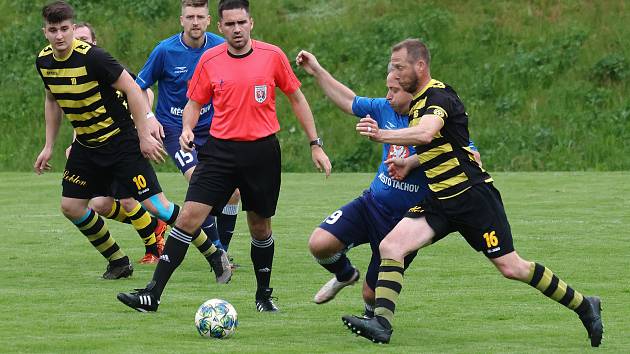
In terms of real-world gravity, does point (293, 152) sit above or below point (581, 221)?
below

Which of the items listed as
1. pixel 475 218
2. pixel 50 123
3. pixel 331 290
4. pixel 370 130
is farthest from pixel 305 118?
pixel 50 123

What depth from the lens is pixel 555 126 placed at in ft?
80.4

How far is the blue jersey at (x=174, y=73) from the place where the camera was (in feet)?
37.8

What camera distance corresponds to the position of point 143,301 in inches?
341

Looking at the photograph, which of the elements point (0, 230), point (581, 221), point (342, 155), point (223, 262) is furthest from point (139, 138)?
point (342, 155)

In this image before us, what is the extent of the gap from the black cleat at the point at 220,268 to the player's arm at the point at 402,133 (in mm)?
3325

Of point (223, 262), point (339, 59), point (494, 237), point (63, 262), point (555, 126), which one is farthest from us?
point (339, 59)

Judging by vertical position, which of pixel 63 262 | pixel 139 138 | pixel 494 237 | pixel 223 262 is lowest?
pixel 63 262

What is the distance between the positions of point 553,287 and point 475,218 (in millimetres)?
646

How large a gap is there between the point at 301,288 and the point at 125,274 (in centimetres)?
160

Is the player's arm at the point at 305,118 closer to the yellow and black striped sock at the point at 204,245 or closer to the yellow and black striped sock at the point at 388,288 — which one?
the yellow and black striped sock at the point at 388,288

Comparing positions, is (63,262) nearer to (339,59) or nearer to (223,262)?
(223,262)

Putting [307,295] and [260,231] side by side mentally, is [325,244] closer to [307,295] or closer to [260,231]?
[260,231]

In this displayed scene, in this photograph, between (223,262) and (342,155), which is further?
(342,155)
